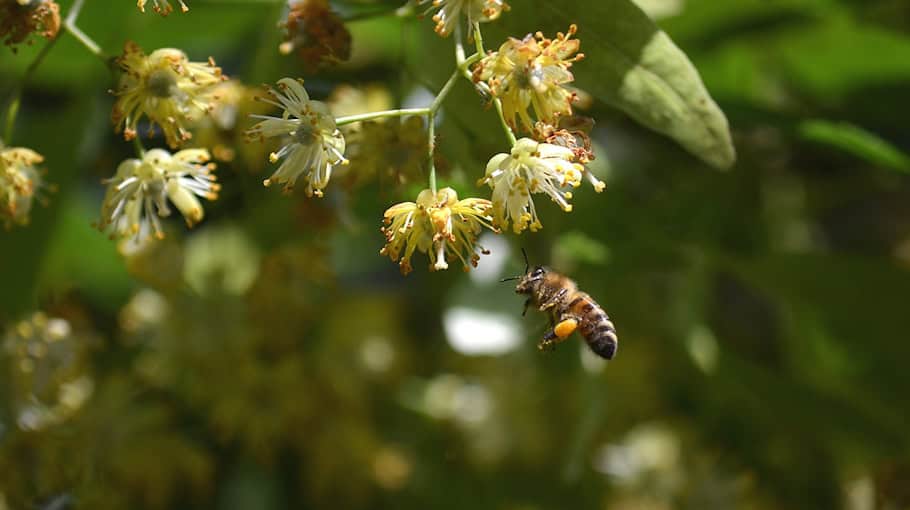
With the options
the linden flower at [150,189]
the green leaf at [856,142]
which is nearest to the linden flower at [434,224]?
the linden flower at [150,189]

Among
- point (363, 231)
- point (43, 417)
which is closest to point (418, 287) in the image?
point (363, 231)

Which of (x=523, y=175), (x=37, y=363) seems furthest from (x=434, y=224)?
(x=37, y=363)

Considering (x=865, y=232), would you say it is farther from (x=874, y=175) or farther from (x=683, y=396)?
(x=683, y=396)

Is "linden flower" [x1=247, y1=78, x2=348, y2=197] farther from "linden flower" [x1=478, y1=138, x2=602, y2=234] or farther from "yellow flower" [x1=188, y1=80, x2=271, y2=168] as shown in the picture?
"yellow flower" [x1=188, y1=80, x2=271, y2=168]

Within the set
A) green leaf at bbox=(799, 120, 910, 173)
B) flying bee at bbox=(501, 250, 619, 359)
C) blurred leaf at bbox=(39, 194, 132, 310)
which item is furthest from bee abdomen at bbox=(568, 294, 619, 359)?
blurred leaf at bbox=(39, 194, 132, 310)

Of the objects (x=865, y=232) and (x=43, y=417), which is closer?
(x=43, y=417)
